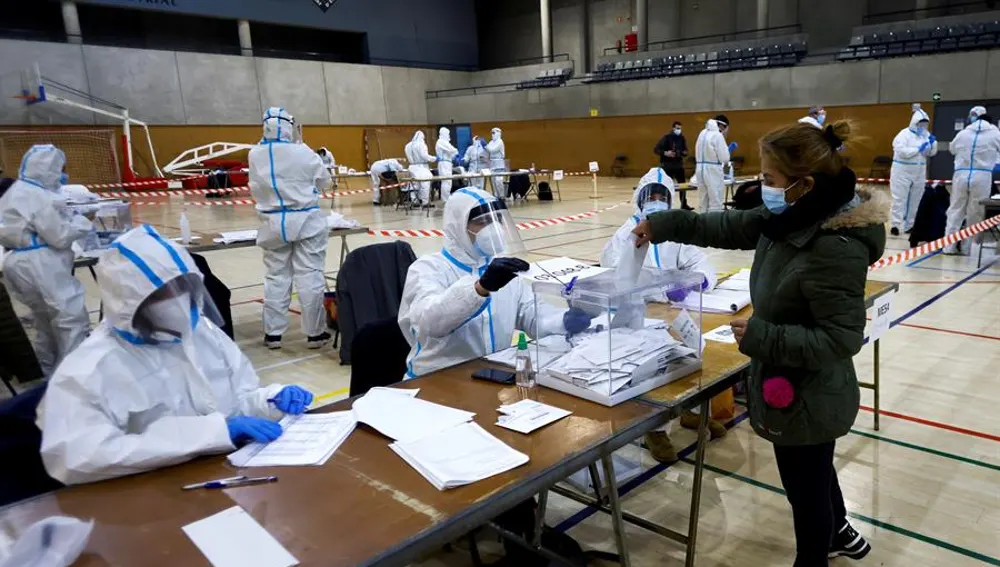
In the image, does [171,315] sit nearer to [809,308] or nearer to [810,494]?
[809,308]

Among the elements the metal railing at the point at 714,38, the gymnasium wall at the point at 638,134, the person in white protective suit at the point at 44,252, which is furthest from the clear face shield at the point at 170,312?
the metal railing at the point at 714,38

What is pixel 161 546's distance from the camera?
130cm

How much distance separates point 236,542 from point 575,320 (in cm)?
129

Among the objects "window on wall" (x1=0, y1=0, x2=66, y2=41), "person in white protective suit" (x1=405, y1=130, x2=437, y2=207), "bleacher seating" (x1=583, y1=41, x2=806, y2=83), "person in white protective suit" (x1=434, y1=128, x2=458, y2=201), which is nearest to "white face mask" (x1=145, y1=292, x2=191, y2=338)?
"person in white protective suit" (x1=405, y1=130, x2=437, y2=207)

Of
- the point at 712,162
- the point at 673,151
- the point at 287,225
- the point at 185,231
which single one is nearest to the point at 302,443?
the point at 287,225

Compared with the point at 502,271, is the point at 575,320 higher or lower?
lower

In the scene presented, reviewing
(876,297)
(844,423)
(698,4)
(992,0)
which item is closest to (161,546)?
(844,423)

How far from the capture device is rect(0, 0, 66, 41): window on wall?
1694cm

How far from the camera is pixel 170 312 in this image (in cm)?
183

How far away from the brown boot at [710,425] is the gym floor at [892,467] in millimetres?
44

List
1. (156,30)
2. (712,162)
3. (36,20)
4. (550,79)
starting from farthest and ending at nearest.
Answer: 1. (550,79)
2. (156,30)
3. (36,20)
4. (712,162)

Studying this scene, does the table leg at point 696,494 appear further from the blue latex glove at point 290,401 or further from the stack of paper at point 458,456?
the blue latex glove at point 290,401

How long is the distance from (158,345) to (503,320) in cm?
129

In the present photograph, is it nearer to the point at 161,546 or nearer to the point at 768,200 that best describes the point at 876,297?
the point at 768,200
